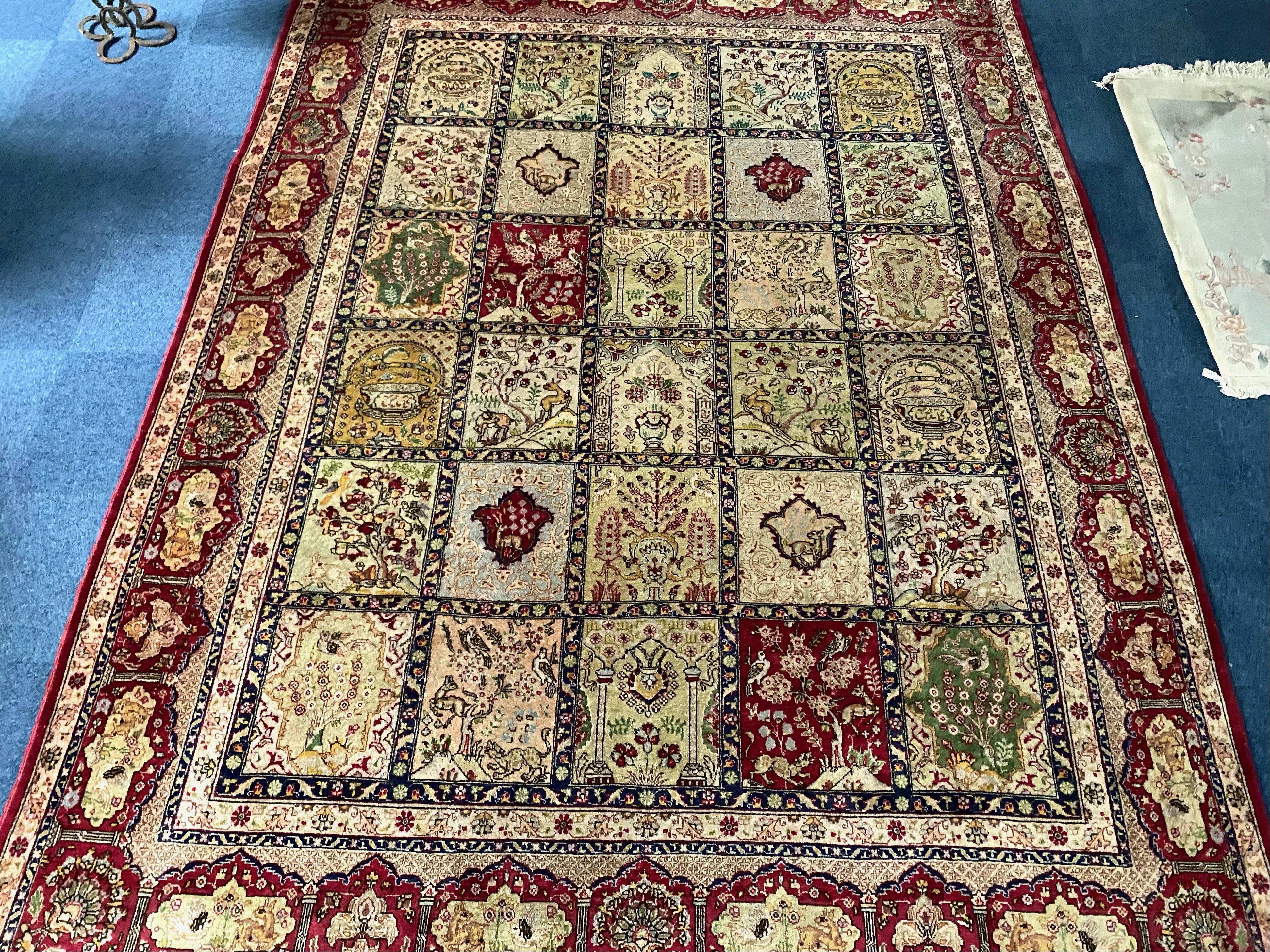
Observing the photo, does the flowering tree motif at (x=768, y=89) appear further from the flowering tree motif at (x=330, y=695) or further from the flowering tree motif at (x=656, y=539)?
the flowering tree motif at (x=330, y=695)

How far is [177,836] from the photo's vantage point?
1.51 meters

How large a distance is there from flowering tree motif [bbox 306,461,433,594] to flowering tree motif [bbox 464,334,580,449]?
0.55 ft

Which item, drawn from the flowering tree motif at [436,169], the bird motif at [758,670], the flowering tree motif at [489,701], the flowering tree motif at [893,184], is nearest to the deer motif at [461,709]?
the flowering tree motif at [489,701]

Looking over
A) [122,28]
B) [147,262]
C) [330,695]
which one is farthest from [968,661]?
[122,28]

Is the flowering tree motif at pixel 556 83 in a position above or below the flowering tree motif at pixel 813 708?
above

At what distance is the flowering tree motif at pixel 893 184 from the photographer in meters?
2.30

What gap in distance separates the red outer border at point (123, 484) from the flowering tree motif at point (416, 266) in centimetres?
40

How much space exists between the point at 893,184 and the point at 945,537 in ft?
3.29

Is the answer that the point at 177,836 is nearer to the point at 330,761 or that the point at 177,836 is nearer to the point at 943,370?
the point at 330,761

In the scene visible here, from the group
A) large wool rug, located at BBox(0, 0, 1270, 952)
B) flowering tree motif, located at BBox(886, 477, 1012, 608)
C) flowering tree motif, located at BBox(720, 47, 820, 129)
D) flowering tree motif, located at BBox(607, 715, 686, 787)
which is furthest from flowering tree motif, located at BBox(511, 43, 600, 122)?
flowering tree motif, located at BBox(607, 715, 686, 787)

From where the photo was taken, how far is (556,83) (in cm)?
255

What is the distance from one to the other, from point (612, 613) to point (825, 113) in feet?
5.06

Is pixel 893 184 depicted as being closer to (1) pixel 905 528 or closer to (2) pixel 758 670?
(1) pixel 905 528

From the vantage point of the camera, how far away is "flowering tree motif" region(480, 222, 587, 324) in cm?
211
